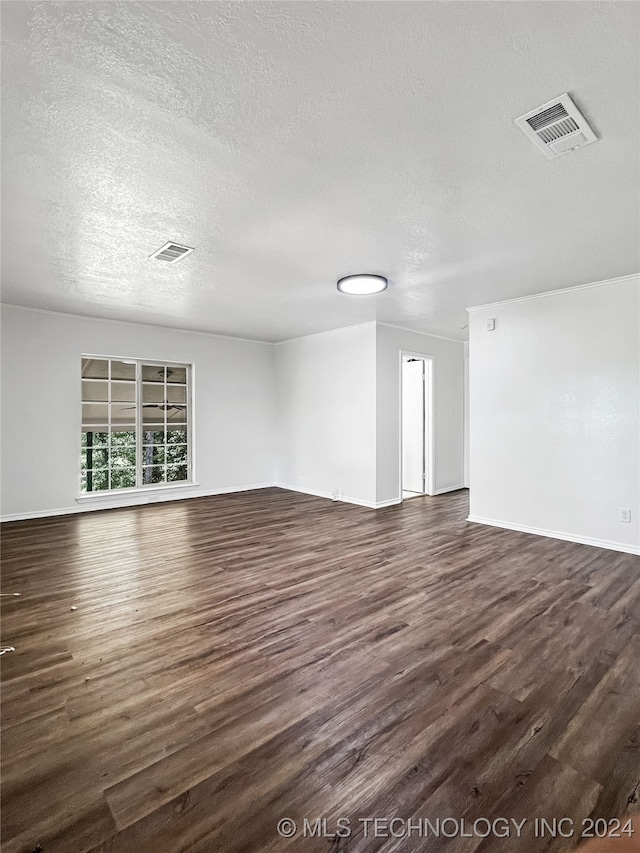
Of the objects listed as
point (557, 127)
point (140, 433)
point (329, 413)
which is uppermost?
point (557, 127)

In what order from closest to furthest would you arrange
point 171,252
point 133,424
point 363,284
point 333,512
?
point 171,252, point 363,284, point 333,512, point 133,424

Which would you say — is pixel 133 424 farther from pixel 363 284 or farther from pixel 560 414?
pixel 560 414

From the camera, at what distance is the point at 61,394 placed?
18.3ft

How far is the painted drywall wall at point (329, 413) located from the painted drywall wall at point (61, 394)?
1130mm

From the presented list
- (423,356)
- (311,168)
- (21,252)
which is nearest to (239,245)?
(311,168)

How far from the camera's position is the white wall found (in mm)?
3975

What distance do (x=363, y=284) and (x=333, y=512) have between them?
3.09 metres

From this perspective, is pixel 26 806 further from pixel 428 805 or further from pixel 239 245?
pixel 239 245

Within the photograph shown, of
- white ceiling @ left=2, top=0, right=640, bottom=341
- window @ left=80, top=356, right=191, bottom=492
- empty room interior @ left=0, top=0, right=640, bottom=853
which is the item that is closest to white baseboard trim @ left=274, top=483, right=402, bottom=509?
empty room interior @ left=0, top=0, right=640, bottom=853

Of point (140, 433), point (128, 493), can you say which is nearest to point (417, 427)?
point (140, 433)

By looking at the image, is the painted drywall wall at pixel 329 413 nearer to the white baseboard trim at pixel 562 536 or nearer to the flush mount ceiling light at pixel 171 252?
the white baseboard trim at pixel 562 536

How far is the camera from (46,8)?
1358 mm

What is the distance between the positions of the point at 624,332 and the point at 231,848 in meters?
4.70

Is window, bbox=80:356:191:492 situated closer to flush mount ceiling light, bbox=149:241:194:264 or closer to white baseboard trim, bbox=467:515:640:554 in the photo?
flush mount ceiling light, bbox=149:241:194:264
